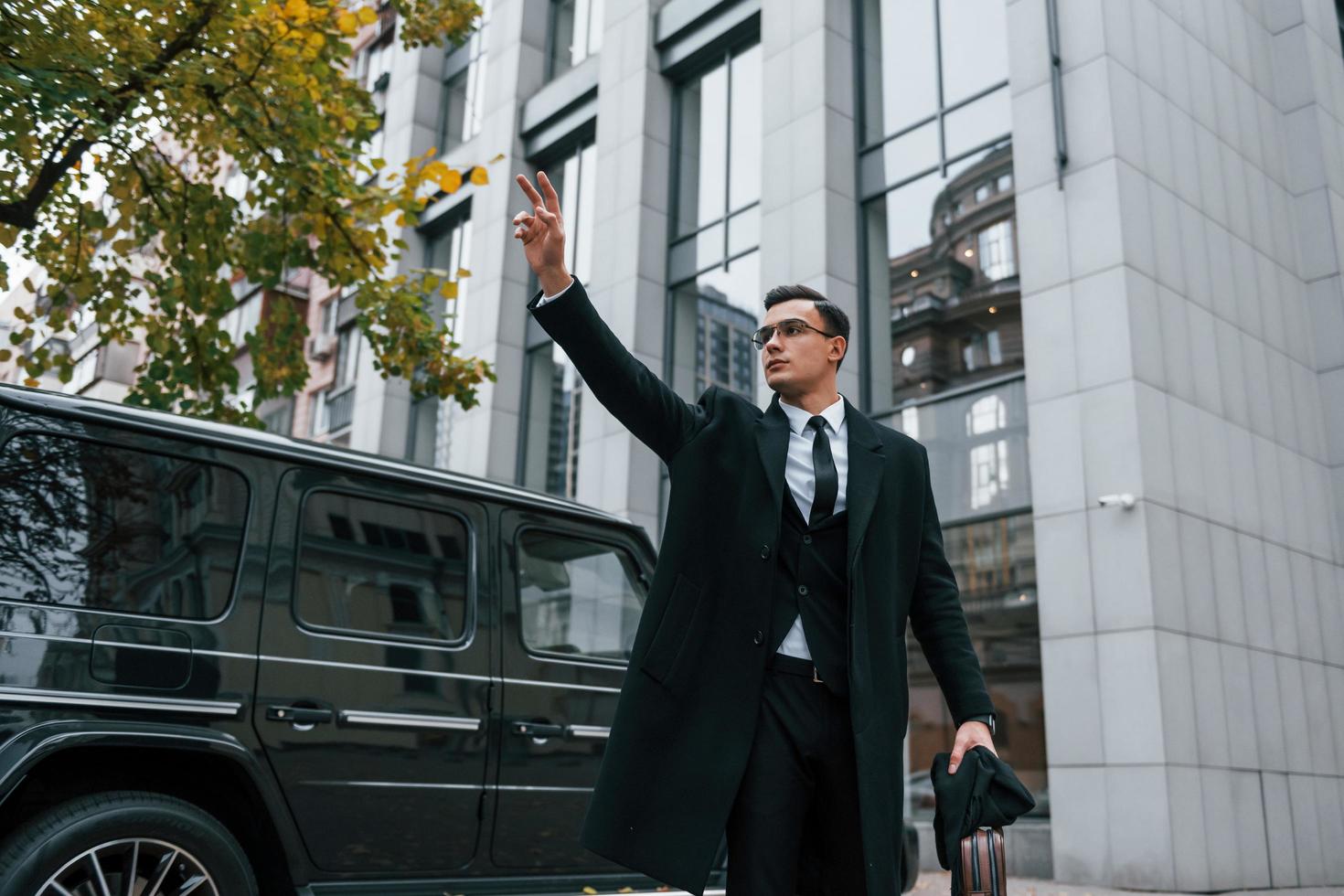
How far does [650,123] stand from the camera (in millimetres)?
17547

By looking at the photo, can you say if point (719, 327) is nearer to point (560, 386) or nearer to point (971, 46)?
point (560, 386)

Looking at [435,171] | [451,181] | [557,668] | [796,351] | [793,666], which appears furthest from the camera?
[435,171]

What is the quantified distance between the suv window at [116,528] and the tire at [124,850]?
0.69m

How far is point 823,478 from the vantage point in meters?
2.95

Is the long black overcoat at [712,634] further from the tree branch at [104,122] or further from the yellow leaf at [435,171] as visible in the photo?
the yellow leaf at [435,171]

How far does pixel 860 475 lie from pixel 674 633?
616 mm

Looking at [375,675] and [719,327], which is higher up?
[719,327]

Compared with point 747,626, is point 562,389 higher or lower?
higher

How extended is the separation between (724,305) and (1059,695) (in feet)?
25.1

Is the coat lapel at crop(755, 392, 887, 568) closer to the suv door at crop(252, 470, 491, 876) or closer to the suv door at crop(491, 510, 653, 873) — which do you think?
the suv door at crop(252, 470, 491, 876)

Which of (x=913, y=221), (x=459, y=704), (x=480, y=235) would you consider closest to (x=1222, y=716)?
Answer: (x=913, y=221)

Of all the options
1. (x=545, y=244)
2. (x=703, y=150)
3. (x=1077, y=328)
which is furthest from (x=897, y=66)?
(x=545, y=244)

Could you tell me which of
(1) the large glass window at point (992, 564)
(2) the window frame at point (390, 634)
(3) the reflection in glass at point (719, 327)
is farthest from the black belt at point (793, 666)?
(3) the reflection in glass at point (719, 327)

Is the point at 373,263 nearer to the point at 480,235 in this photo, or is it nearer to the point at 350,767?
the point at 350,767
